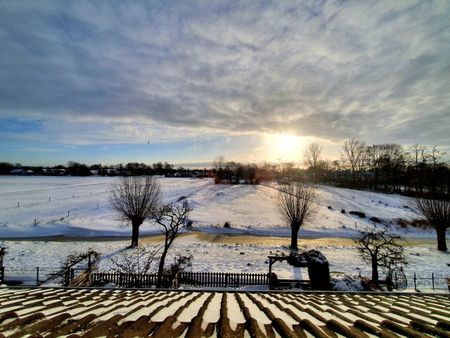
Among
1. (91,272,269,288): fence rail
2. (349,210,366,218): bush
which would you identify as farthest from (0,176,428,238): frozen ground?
(91,272,269,288): fence rail

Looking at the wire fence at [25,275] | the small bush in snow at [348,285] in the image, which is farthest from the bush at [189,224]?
the small bush in snow at [348,285]

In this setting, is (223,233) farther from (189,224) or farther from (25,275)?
(25,275)

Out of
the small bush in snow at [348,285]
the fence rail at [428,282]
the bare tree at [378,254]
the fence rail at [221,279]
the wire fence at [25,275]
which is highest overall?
the bare tree at [378,254]

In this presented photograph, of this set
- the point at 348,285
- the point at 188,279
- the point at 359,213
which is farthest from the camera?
the point at 359,213

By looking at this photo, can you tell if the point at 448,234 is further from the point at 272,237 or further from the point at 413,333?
the point at 413,333

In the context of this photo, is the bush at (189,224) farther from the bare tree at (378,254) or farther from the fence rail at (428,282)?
the fence rail at (428,282)

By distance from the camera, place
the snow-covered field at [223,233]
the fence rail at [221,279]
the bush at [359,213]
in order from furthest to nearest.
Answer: the bush at [359,213], the snow-covered field at [223,233], the fence rail at [221,279]

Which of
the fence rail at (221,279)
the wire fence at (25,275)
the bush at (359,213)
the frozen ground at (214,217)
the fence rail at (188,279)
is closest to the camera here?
the fence rail at (188,279)

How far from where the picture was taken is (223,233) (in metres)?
36.0

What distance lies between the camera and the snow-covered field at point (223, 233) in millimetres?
22625

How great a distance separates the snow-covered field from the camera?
22.6 metres

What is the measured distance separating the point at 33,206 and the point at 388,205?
7391cm

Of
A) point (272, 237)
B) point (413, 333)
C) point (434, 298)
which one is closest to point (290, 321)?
point (413, 333)

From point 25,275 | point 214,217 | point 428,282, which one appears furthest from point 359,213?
point 25,275
